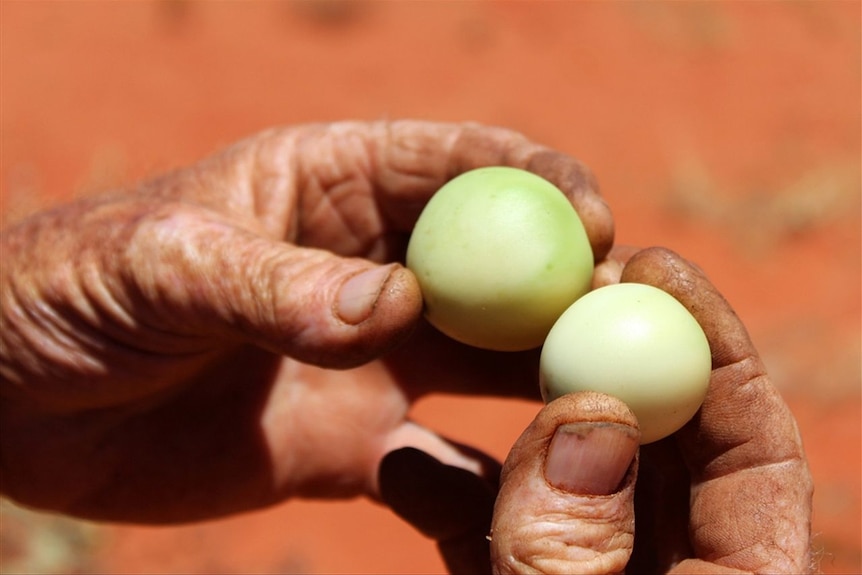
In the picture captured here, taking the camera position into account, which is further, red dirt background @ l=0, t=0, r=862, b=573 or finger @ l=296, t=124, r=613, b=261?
red dirt background @ l=0, t=0, r=862, b=573

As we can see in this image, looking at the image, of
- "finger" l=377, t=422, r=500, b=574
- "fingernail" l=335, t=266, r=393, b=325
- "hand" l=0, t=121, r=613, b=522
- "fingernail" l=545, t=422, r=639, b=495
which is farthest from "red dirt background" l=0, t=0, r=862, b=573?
"fingernail" l=545, t=422, r=639, b=495

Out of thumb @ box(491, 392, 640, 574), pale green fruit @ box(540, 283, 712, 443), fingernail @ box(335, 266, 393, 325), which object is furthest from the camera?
fingernail @ box(335, 266, 393, 325)

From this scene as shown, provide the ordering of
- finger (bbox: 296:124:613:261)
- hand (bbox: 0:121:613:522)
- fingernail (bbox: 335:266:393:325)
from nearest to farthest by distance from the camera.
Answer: fingernail (bbox: 335:266:393:325), hand (bbox: 0:121:613:522), finger (bbox: 296:124:613:261)

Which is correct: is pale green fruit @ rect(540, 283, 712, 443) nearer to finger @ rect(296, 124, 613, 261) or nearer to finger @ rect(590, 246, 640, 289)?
finger @ rect(590, 246, 640, 289)

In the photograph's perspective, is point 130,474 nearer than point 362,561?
Yes

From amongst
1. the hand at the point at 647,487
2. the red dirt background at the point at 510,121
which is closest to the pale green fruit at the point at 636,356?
the hand at the point at 647,487

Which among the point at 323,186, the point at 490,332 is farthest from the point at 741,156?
the point at 490,332

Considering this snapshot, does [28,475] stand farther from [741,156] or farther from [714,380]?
[741,156]

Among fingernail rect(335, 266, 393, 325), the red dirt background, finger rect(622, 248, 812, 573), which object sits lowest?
the red dirt background
